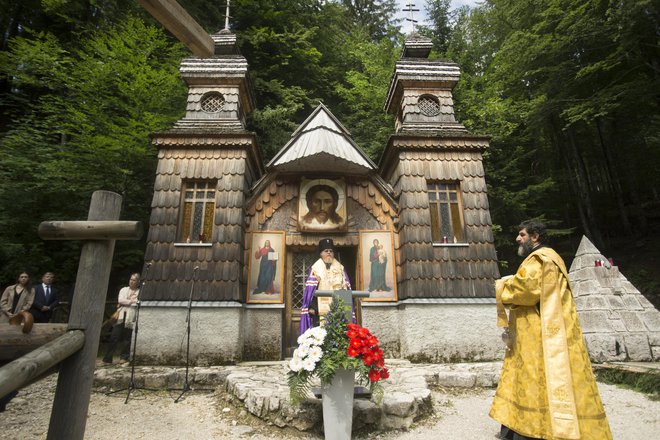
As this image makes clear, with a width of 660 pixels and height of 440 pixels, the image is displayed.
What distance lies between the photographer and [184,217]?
8500 millimetres

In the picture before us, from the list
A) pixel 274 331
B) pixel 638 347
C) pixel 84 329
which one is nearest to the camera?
pixel 84 329

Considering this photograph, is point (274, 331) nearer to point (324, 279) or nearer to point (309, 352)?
point (324, 279)

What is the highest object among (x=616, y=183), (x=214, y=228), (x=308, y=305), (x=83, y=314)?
(x=616, y=183)

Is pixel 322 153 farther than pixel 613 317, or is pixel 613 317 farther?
pixel 322 153

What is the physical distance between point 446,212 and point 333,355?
228 inches

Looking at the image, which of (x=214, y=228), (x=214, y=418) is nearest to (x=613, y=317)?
(x=214, y=418)

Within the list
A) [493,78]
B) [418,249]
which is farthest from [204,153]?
[493,78]

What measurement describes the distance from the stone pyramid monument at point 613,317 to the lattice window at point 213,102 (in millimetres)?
9965

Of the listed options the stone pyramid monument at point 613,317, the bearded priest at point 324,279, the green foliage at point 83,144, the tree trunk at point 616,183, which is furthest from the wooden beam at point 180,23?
the tree trunk at point 616,183

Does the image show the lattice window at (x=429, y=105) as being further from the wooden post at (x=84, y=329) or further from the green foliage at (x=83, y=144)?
the wooden post at (x=84, y=329)

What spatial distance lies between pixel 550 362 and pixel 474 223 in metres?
5.35

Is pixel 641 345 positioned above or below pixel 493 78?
below

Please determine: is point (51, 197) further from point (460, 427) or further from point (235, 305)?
point (460, 427)

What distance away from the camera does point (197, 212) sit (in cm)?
855
